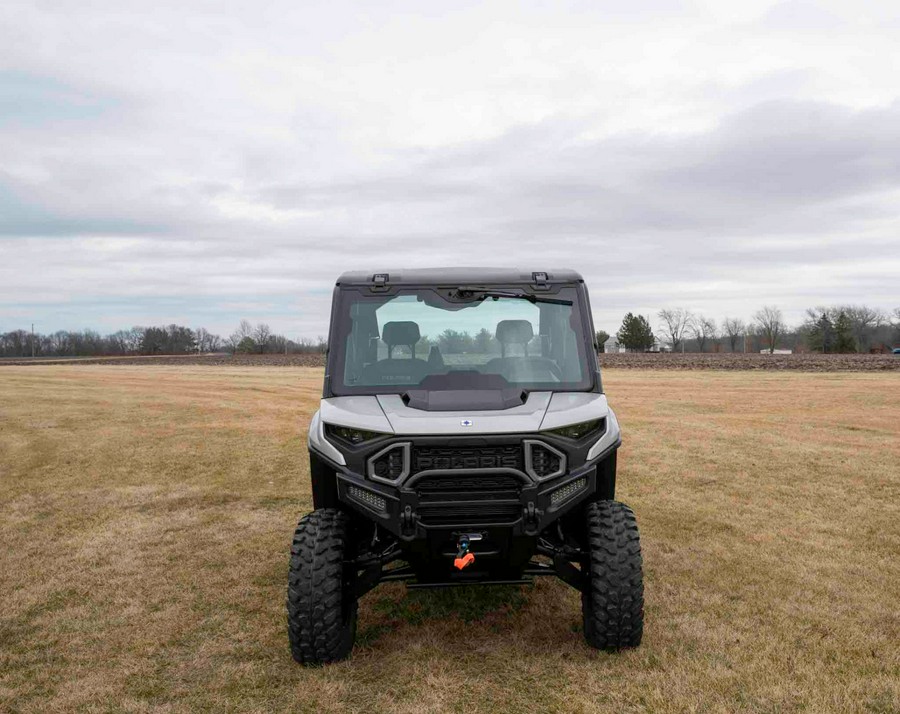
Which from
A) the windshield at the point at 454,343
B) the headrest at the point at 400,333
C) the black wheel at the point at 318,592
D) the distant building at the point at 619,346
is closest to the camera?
the black wheel at the point at 318,592

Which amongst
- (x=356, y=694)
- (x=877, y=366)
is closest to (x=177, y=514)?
(x=356, y=694)

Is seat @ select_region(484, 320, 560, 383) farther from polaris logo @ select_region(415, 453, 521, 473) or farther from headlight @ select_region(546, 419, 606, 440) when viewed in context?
polaris logo @ select_region(415, 453, 521, 473)

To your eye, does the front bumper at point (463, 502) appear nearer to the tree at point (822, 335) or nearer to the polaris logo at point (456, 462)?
the polaris logo at point (456, 462)

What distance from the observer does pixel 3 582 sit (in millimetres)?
6902

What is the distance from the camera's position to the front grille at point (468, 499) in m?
4.80

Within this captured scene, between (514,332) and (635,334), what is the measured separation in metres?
110

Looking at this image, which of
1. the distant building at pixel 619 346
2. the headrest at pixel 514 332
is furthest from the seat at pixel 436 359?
the distant building at pixel 619 346

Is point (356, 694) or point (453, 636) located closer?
point (356, 694)

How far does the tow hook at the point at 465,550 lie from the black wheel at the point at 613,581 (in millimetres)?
790

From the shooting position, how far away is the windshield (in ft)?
18.4

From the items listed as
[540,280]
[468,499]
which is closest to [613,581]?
[468,499]

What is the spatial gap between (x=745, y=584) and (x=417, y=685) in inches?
128

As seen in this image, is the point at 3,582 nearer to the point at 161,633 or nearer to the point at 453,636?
the point at 161,633

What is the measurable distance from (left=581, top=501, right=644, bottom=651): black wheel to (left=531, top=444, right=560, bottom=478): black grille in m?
0.51
